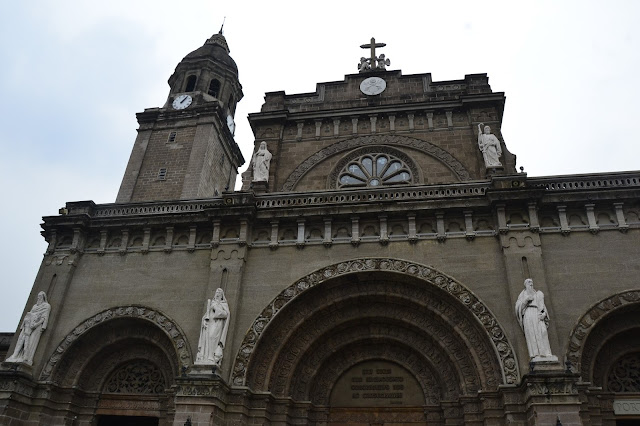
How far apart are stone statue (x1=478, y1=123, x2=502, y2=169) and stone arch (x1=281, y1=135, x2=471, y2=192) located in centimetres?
168

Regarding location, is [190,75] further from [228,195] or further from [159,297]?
[159,297]

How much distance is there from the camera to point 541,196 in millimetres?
16375

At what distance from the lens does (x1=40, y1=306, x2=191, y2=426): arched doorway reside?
16.9 m

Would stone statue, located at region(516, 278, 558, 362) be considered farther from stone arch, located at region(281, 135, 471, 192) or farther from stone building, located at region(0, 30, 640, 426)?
stone arch, located at region(281, 135, 471, 192)

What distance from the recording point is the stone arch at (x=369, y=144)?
21953 millimetres

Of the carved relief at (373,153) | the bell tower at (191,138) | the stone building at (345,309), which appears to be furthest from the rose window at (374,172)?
the bell tower at (191,138)

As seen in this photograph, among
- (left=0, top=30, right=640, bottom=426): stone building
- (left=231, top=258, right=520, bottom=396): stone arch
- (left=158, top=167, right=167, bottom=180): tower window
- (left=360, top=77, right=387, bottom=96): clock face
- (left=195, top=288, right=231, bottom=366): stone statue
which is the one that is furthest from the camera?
(left=158, top=167, right=167, bottom=180): tower window

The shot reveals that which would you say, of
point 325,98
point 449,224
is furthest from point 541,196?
point 325,98

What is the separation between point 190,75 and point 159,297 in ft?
65.4

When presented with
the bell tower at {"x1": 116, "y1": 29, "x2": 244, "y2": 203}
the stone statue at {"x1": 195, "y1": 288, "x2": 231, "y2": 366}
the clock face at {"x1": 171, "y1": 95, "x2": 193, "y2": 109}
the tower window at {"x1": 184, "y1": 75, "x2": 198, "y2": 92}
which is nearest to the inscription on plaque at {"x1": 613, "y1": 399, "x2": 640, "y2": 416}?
the stone statue at {"x1": 195, "y1": 288, "x2": 231, "y2": 366}

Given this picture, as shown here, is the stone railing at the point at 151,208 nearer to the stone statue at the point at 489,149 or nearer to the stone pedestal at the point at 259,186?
the stone pedestal at the point at 259,186

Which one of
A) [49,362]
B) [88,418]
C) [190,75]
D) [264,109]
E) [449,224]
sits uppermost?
[190,75]

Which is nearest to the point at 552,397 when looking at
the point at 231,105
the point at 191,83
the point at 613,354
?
the point at 613,354

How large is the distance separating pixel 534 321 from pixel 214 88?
25679 millimetres
